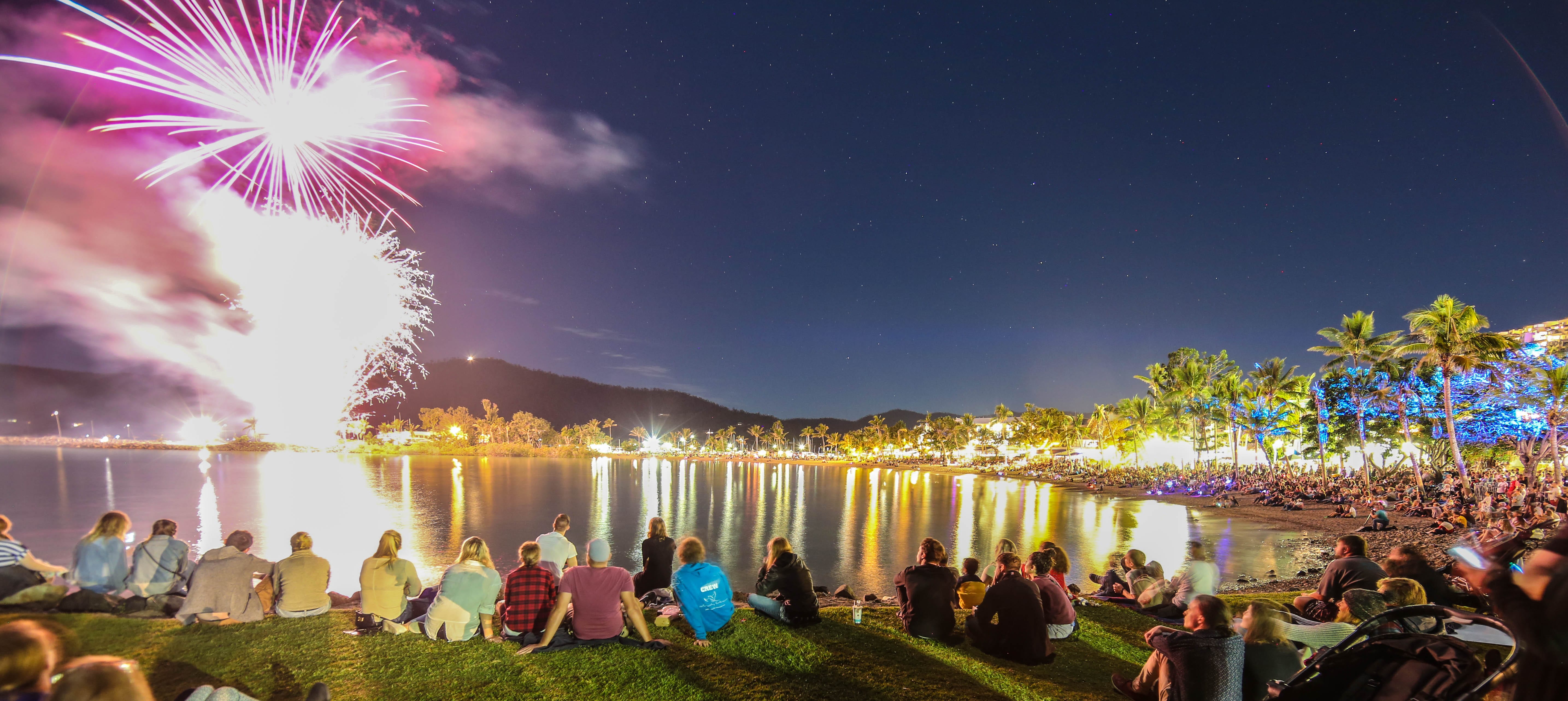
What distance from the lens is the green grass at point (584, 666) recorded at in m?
6.29

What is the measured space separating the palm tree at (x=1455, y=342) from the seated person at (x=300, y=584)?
46.9 m

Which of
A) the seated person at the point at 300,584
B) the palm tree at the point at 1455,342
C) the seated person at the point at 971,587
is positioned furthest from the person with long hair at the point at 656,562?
the palm tree at the point at 1455,342

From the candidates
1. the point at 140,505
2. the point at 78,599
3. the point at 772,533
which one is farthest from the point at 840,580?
the point at 140,505

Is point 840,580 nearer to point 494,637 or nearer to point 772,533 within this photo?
point 772,533

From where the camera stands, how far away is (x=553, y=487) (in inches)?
3255

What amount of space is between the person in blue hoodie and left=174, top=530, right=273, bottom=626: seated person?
16.7ft

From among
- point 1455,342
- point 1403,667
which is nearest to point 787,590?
point 1403,667

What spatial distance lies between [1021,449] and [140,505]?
124540mm

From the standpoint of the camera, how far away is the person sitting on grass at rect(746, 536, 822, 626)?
8.34 m

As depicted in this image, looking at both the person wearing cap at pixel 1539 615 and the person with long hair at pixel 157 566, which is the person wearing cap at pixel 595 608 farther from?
the person wearing cap at pixel 1539 615

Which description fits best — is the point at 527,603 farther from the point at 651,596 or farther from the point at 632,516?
the point at 632,516

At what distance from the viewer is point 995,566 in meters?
9.20

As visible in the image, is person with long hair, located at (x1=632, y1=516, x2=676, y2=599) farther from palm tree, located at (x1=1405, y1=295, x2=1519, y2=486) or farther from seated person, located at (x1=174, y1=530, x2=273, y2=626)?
palm tree, located at (x1=1405, y1=295, x2=1519, y2=486)

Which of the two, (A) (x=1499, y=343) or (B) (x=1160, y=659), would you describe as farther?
(A) (x=1499, y=343)
